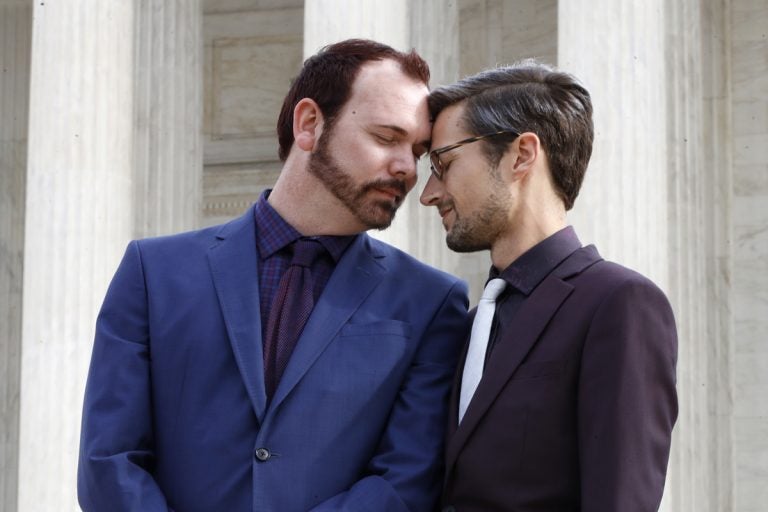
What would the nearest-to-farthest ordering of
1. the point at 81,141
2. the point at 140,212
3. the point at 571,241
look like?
the point at 571,241, the point at 81,141, the point at 140,212

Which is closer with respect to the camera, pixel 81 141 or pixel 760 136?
pixel 81 141

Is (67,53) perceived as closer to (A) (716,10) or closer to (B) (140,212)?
(B) (140,212)

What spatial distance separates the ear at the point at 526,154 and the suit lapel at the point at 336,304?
602 mm

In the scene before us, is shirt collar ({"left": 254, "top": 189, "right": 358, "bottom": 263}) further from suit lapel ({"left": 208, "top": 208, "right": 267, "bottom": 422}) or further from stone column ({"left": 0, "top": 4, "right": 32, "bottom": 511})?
stone column ({"left": 0, "top": 4, "right": 32, "bottom": 511})

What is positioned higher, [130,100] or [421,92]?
[130,100]

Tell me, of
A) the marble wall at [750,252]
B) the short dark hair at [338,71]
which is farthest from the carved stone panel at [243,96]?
the short dark hair at [338,71]

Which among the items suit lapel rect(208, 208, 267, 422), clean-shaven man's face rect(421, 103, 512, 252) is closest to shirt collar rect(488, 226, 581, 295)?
clean-shaven man's face rect(421, 103, 512, 252)

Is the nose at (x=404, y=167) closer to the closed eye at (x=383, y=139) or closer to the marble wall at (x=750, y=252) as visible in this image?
the closed eye at (x=383, y=139)

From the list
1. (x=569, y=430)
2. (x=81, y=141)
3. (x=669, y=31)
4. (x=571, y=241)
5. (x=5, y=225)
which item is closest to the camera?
(x=569, y=430)

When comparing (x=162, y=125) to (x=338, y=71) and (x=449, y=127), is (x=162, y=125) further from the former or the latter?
(x=449, y=127)

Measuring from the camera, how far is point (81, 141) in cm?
1738

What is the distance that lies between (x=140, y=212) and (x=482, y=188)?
14525 mm

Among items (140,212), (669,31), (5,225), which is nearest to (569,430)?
(669,31)

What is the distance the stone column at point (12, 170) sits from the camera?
2281 cm
